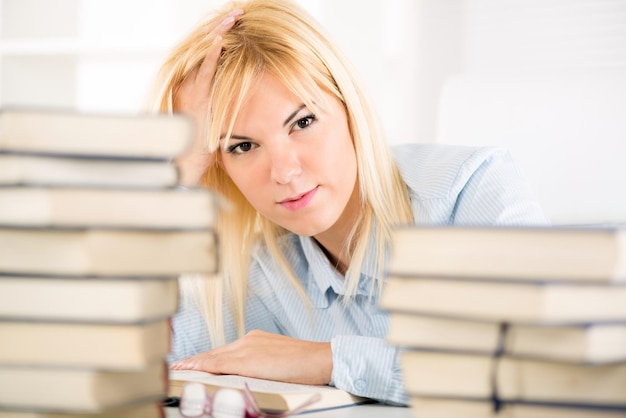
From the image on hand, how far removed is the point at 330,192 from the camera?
4.82ft

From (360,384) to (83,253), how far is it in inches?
21.8

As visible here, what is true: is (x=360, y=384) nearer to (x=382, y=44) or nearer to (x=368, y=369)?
(x=368, y=369)

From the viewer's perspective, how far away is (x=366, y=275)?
5.09ft

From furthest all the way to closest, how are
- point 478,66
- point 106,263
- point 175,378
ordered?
1. point 478,66
2. point 175,378
3. point 106,263

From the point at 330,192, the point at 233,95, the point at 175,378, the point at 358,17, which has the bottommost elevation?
the point at 175,378

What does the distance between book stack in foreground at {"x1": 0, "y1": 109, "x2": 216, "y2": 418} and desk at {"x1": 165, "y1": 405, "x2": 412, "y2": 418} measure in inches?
10.0

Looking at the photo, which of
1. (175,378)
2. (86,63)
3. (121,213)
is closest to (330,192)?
(175,378)

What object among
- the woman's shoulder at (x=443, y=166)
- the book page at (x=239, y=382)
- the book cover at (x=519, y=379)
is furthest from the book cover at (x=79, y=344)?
the woman's shoulder at (x=443, y=166)

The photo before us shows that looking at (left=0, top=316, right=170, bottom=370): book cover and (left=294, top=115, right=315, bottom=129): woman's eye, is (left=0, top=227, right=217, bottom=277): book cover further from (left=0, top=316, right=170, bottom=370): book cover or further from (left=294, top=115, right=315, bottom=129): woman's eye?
(left=294, top=115, right=315, bottom=129): woman's eye

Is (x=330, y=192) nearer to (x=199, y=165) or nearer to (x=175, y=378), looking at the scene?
(x=199, y=165)

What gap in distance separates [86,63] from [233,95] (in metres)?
2.12

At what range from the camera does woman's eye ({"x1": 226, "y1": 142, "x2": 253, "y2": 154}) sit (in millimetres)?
1479

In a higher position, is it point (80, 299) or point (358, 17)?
point (358, 17)

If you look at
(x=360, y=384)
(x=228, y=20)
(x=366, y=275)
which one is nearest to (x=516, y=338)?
(x=360, y=384)
